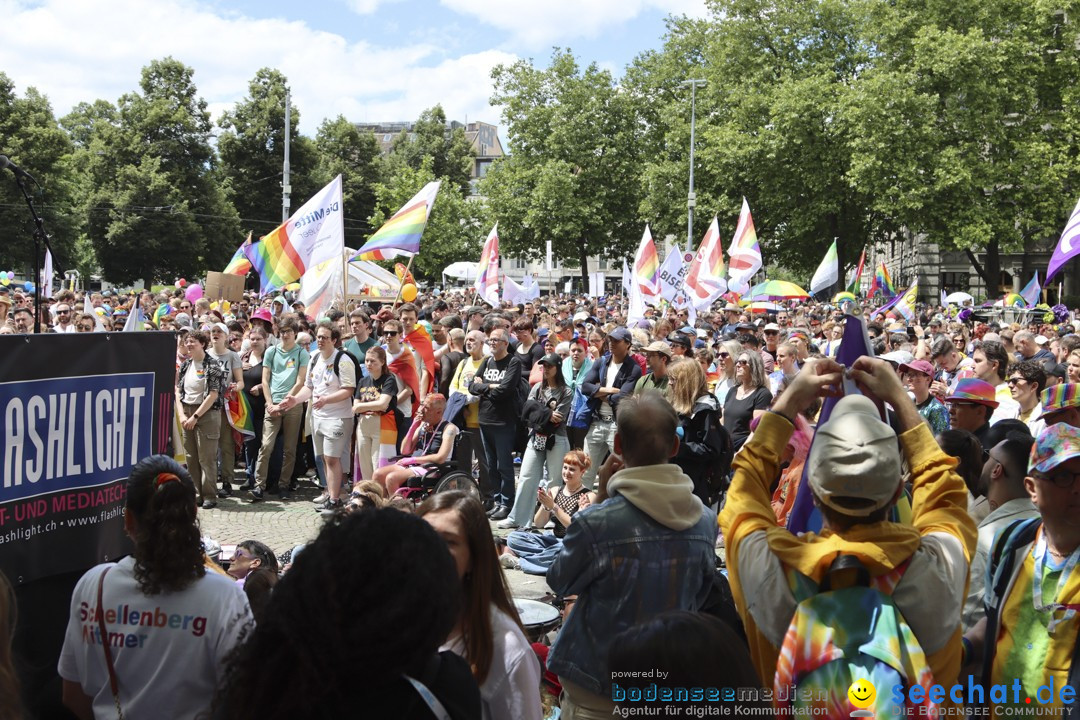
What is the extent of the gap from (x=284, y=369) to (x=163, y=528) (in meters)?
8.00

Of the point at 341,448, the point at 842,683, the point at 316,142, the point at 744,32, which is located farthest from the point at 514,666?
the point at 316,142

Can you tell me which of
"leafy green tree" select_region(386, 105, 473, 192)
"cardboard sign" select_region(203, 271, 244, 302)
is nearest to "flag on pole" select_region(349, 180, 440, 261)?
"cardboard sign" select_region(203, 271, 244, 302)

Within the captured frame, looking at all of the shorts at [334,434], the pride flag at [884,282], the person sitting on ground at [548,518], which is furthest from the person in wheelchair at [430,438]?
the pride flag at [884,282]

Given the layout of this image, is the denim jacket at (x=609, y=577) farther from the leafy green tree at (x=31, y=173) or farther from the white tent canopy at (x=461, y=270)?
the leafy green tree at (x=31, y=173)

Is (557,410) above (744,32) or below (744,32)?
below

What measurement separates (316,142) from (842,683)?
211ft

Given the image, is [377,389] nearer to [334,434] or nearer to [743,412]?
[334,434]

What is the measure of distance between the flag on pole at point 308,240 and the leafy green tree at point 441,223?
122 feet

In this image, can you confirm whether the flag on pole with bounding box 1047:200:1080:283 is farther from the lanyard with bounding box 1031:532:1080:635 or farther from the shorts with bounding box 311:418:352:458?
the lanyard with bounding box 1031:532:1080:635

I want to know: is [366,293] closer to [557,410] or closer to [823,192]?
[557,410]

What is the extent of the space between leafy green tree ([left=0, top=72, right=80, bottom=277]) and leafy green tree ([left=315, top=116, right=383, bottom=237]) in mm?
15924

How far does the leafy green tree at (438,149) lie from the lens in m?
73.1

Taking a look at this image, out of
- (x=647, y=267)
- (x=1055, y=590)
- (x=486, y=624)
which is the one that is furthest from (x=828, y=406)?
(x=647, y=267)

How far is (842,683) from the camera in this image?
2.28 m
